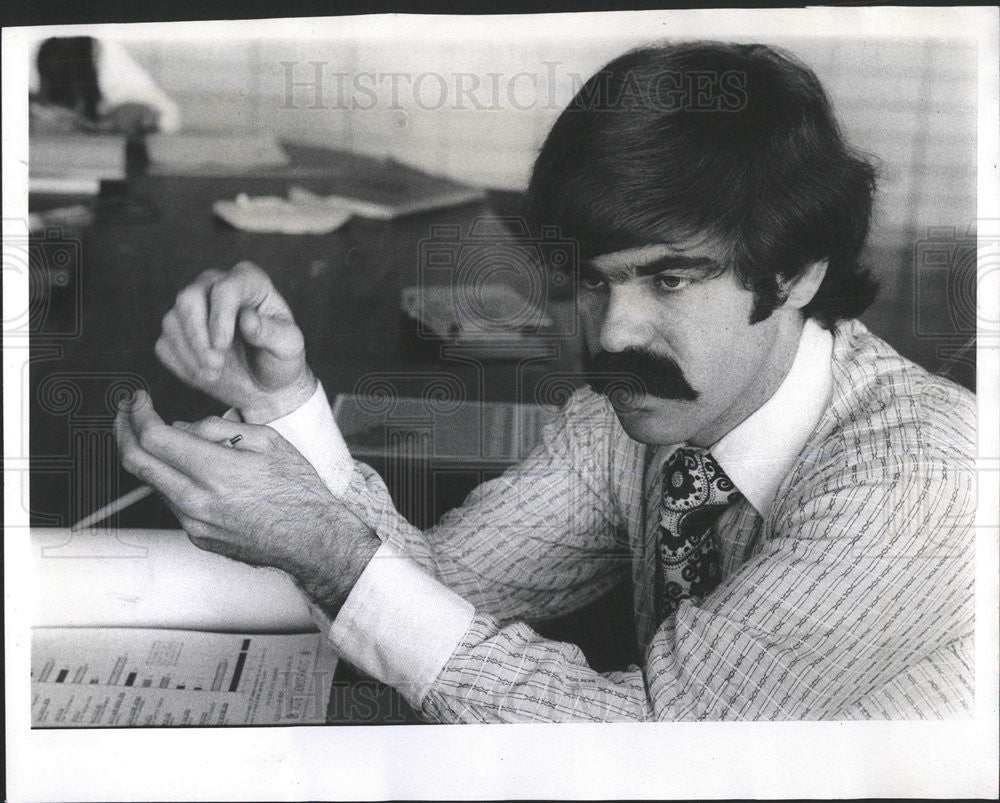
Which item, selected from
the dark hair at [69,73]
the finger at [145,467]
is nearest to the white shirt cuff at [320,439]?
the finger at [145,467]

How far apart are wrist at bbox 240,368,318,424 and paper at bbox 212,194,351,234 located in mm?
150

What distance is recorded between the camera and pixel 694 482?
1060 millimetres

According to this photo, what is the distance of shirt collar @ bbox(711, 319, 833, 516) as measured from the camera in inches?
40.5

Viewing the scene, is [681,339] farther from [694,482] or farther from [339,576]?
[339,576]

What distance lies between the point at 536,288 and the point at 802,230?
0.27m

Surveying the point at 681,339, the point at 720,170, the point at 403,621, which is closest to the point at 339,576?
the point at 403,621

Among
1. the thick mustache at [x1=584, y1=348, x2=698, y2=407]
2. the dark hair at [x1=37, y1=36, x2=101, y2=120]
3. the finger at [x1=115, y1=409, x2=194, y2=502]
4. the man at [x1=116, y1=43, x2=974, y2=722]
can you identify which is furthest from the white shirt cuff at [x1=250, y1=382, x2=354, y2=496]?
the dark hair at [x1=37, y1=36, x2=101, y2=120]

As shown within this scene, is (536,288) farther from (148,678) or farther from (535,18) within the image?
(148,678)

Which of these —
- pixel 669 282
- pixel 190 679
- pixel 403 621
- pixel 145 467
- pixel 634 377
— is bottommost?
pixel 190 679

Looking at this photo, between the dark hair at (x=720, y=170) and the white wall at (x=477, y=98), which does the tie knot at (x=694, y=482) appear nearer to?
the dark hair at (x=720, y=170)

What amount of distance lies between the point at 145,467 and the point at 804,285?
696 mm

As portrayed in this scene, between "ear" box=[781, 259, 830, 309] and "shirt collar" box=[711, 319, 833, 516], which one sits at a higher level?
"ear" box=[781, 259, 830, 309]

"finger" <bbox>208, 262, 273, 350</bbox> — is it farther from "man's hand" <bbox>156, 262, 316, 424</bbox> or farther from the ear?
the ear

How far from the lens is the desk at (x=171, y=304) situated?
1065 mm
